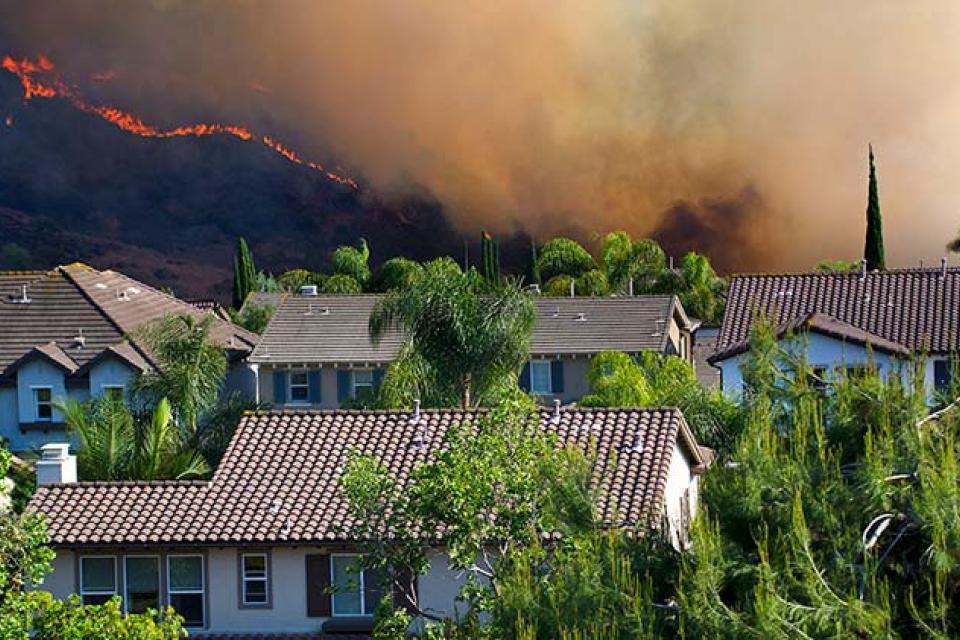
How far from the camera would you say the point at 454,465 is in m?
26.4

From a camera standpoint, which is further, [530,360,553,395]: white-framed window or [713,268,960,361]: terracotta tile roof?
[530,360,553,395]: white-framed window

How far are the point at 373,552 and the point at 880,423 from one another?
931cm

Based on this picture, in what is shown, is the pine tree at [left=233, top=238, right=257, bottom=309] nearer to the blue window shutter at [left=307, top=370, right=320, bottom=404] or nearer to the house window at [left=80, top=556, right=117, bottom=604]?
the blue window shutter at [left=307, top=370, right=320, bottom=404]

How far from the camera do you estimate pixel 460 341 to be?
152 ft

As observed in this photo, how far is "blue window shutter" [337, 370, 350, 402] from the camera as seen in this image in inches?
2591

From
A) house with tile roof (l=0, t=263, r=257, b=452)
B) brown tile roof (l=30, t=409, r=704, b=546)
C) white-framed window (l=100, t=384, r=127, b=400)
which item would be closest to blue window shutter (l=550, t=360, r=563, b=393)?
house with tile roof (l=0, t=263, r=257, b=452)

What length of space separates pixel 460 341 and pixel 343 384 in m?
20.3

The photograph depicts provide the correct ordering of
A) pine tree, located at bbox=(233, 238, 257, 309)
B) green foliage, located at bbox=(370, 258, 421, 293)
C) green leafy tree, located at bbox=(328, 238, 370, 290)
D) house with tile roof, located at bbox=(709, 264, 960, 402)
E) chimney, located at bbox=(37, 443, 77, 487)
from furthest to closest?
green leafy tree, located at bbox=(328, 238, 370, 290) → pine tree, located at bbox=(233, 238, 257, 309) → green foliage, located at bbox=(370, 258, 421, 293) → house with tile roof, located at bbox=(709, 264, 960, 402) → chimney, located at bbox=(37, 443, 77, 487)

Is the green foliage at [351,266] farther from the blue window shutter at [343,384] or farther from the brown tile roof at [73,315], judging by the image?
the brown tile roof at [73,315]

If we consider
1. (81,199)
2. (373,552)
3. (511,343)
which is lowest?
(373,552)

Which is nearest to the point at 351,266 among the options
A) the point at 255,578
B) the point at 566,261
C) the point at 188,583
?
the point at 566,261

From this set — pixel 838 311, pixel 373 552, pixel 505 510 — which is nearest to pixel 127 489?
pixel 373 552

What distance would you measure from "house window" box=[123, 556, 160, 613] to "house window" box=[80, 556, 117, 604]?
203mm

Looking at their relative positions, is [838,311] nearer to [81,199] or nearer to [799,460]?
[799,460]
